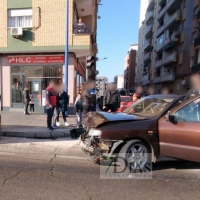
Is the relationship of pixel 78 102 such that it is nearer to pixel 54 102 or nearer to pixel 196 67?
pixel 54 102

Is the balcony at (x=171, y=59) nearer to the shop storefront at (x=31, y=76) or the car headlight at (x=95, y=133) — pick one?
the shop storefront at (x=31, y=76)

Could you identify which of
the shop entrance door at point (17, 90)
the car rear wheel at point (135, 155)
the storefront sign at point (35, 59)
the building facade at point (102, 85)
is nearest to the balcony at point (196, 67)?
the building facade at point (102, 85)

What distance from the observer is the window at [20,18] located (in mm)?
11320

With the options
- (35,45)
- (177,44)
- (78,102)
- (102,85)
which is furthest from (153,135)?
(177,44)

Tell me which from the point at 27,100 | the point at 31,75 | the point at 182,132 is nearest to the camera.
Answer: the point at 182,132

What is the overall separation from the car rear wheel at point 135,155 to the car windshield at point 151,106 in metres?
0.70

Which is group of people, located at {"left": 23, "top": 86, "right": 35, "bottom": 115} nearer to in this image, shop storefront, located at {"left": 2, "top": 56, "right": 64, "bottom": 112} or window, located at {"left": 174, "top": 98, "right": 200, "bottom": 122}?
shop storefront, located at {"left": 2, "top": 56, "right": 64, "bottom": 112}

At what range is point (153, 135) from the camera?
3873mm

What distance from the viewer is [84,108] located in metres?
7.09

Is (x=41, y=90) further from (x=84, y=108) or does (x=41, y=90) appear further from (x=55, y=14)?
(x=84, y=108)

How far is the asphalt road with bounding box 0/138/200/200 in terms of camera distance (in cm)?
288

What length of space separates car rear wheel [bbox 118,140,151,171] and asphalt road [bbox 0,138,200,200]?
322 mm

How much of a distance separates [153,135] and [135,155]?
538 mm

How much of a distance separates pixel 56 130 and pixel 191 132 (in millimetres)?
4967
